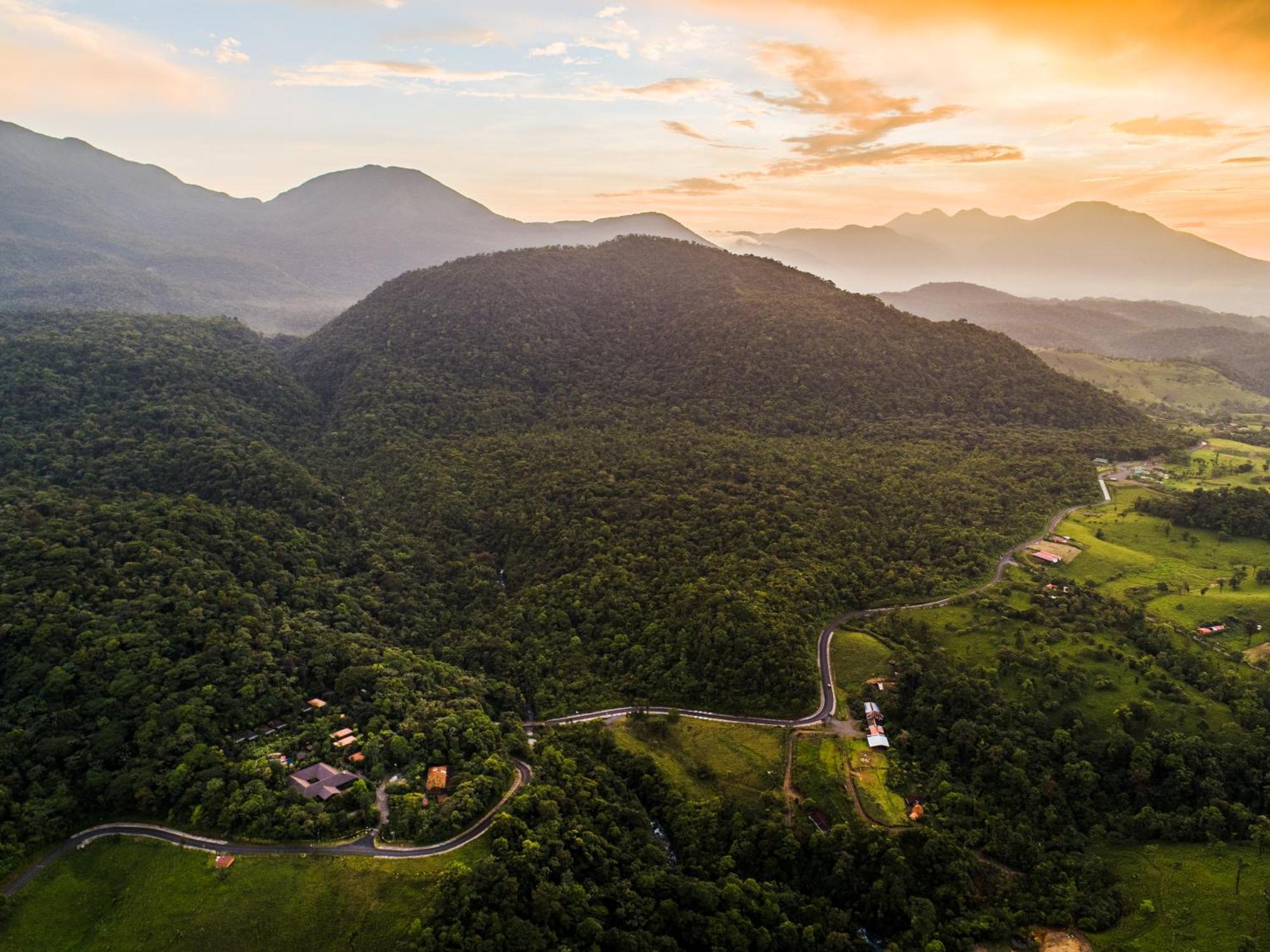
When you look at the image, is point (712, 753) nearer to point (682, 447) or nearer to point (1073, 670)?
point (1073, 670)

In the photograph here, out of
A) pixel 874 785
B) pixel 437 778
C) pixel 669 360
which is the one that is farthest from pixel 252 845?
pixel 669 360

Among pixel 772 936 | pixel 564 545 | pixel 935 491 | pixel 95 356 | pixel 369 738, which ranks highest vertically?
pixel 95 356

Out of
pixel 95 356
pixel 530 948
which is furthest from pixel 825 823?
pixel 95 356

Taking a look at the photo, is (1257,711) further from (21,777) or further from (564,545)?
(21,777)

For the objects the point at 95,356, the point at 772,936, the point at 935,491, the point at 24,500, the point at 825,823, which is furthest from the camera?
the point at 95,356

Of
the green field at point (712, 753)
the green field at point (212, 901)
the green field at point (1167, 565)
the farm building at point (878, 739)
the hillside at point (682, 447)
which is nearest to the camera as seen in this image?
the green field at point (212, 901)

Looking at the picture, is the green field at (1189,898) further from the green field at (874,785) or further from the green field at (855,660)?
the green field at (855,660)

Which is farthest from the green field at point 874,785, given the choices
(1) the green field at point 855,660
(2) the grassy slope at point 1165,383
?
(2) the grassy slope at point 1165,383
